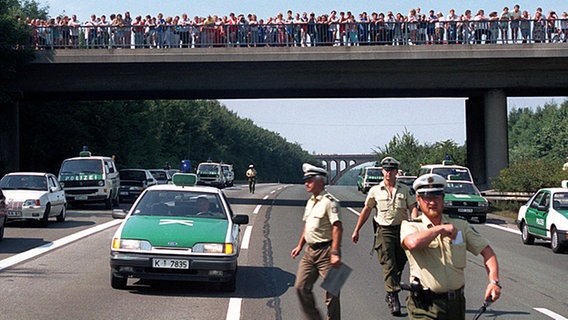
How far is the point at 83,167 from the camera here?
28.5m

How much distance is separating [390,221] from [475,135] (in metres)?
30.8

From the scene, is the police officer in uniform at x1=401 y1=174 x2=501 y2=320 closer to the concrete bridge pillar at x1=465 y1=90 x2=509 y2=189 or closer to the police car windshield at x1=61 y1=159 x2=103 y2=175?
the police car windshield at x1=61 y1=159 x2=103 y2=175

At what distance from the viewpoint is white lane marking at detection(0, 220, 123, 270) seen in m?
12.9

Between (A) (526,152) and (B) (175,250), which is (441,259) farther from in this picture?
(A) (526,152)

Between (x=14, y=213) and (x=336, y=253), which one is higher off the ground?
(x=336, y=253)

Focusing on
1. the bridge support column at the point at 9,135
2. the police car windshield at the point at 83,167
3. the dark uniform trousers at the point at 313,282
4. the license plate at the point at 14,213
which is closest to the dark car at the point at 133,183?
the police car windshield at the point at 83,167

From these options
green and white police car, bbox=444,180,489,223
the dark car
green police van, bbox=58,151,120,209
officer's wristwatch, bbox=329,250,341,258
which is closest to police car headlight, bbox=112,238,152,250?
officer's wristwatch, bbox=329,250,341,258

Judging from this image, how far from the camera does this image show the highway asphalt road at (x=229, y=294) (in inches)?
353

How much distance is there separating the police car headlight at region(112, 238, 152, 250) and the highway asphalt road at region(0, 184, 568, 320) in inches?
25.8

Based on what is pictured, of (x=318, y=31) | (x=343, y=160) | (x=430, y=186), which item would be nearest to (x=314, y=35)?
(x=318, y=31)

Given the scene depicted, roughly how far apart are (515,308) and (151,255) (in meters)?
4.90

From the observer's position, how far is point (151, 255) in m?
9.78

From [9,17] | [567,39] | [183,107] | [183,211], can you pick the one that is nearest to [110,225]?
[183,211]

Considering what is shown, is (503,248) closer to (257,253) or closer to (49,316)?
(257,253)
